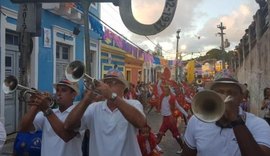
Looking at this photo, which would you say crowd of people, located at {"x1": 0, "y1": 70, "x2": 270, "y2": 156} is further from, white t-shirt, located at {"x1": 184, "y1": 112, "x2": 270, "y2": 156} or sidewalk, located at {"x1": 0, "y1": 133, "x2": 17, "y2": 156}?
sidewalk, located at {"x1": 0, "y1": 133, "x2": 17, "y2": 156}

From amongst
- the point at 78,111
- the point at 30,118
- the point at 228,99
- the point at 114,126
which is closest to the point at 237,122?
the point at 228,99

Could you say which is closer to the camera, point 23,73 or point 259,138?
point 259,138

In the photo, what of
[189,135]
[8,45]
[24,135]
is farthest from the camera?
[8,45]

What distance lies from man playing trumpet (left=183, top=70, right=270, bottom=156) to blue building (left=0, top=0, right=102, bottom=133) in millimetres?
4748

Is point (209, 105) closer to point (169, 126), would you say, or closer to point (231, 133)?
point (231, 133)

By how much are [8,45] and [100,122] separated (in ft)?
23.6

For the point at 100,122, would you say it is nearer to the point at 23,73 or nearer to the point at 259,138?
the point at 259,138

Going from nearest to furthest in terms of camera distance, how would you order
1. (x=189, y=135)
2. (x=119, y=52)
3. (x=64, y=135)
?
1. (x=189, y=135)
2. (x=64, y=135)
3. (x=119, y=52)

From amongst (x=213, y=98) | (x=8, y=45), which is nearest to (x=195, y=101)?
(x=213, y=98)

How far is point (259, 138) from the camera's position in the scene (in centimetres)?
260

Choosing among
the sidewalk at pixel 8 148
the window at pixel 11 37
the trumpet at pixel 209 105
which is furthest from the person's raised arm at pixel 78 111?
the window at pixel 11 37

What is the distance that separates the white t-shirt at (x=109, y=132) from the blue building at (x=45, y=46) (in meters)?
3.65

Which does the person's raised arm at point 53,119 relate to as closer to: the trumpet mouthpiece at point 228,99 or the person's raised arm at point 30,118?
the person's raised arm at point 30,118

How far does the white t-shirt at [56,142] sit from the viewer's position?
3467 millimetres
